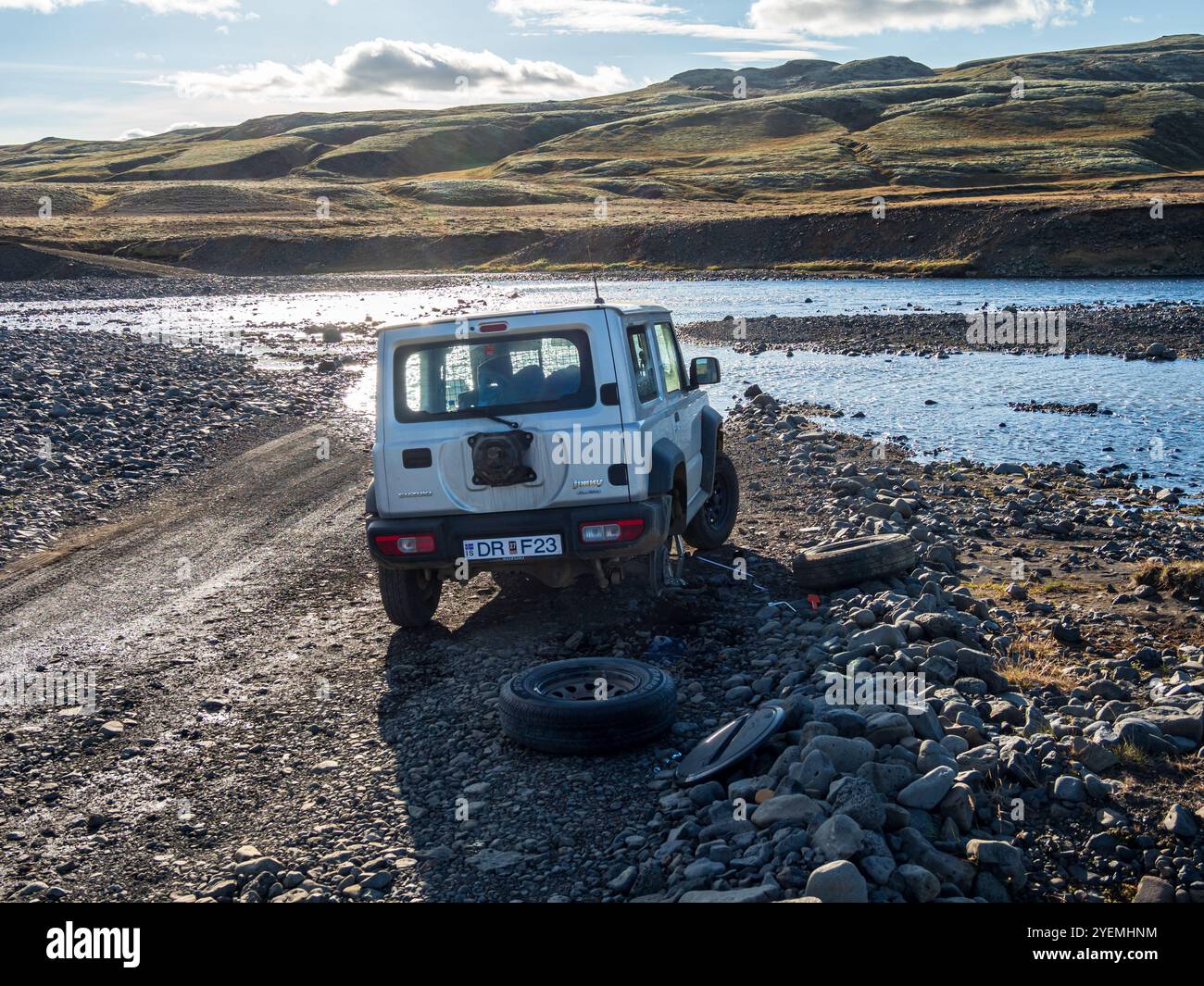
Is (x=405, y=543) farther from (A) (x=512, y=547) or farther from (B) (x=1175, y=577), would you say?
(B) (x=1175, y=577)

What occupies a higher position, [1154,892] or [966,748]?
[966,748]

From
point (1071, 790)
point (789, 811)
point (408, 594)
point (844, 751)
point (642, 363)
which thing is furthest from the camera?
point (642, 363)

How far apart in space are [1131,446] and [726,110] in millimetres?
146010

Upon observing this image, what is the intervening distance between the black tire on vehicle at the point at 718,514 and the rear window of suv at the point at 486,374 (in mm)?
2777

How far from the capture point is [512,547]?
7719 millimetres

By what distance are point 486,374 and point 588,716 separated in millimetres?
2993

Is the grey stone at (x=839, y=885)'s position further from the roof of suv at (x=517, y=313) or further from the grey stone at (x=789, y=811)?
the roof of suv at (x=517, y=313)

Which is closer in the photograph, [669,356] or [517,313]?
[517,313]

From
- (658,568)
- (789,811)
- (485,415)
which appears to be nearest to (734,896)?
(789,811)

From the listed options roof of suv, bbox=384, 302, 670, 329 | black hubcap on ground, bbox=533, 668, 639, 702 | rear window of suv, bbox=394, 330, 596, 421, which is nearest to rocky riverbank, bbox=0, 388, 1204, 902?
black hubcap on ground, bbox=533, 668, 639, 702

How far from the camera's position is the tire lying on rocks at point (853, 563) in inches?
354

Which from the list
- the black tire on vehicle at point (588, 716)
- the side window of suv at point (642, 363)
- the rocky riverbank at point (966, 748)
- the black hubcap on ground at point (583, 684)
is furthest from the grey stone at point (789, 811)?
the side window of suv at point (642, 363)

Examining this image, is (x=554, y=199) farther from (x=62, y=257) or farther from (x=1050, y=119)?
(x=1050, y=119)
